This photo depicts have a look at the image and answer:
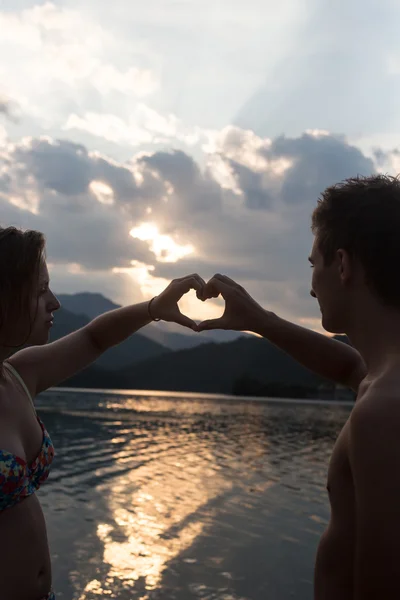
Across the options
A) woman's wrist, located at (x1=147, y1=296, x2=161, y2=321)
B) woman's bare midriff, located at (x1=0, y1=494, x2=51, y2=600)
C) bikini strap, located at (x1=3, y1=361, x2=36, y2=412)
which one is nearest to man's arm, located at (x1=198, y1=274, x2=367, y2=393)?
woman's wrist, located at (x1=147, y1=296, x2=161, y2=321)

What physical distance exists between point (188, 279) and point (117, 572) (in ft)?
38.8

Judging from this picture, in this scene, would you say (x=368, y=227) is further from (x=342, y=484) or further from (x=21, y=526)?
(x=21, y=526)

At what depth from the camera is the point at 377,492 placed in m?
2.04

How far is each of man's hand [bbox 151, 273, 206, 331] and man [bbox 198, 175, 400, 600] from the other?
4.38 ft

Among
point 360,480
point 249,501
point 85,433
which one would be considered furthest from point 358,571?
point 85,433

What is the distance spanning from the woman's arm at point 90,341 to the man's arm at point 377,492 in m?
1.93

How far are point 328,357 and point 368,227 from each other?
4.16 feet

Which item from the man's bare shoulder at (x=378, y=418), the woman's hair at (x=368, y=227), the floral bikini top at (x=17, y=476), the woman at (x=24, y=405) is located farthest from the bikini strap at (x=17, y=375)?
the man's bare shoulder at (x=378, y=418)

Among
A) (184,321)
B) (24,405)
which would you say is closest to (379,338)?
(184,321)

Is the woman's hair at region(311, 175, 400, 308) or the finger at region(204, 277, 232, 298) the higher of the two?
the woman's hair at region(311, 175, 400, 308)

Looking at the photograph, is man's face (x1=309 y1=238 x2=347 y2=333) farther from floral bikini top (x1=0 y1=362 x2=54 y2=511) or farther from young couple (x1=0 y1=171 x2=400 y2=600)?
floral bikini top (x1=0 y1=362 x2=54 y2=511)

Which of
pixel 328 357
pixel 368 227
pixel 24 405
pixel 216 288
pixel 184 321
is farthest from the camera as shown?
pixel 184 321

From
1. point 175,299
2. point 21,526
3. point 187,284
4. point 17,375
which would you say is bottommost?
point 21,526

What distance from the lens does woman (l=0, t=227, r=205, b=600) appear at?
3.07m
